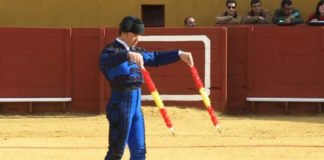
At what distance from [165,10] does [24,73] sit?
9.92 feet

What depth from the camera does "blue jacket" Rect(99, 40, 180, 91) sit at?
175 inches

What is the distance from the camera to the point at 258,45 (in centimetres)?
981

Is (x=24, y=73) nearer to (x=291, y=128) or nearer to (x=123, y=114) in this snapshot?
(x=291, y=128)

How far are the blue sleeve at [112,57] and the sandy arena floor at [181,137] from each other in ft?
6.49

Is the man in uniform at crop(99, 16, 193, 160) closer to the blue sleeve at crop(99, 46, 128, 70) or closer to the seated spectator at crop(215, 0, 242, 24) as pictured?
the blue sleeve at crop(99, 46, 128, 70)

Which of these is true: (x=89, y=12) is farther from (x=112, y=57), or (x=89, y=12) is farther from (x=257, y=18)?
(x=112, y=57)

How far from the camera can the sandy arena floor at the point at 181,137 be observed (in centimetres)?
650

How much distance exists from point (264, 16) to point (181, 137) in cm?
340

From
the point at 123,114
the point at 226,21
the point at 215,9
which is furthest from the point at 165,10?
the point at 123,114

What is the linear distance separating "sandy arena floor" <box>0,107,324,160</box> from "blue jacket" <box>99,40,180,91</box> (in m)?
1.79

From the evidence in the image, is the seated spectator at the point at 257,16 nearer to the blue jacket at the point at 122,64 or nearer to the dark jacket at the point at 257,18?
the dark jacket at the point at 257,18

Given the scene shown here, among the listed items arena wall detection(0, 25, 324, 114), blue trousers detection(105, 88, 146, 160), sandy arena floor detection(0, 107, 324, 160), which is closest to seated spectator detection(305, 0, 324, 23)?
arena wall detection(0, 25, 324, 114)

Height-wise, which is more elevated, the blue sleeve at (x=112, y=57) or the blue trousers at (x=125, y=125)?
the blue sleeve at (x=112, y=57)

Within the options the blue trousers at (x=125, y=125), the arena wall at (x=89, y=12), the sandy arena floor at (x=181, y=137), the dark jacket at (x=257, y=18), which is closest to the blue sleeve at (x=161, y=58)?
the blue trousers at (x=125, y=125)
